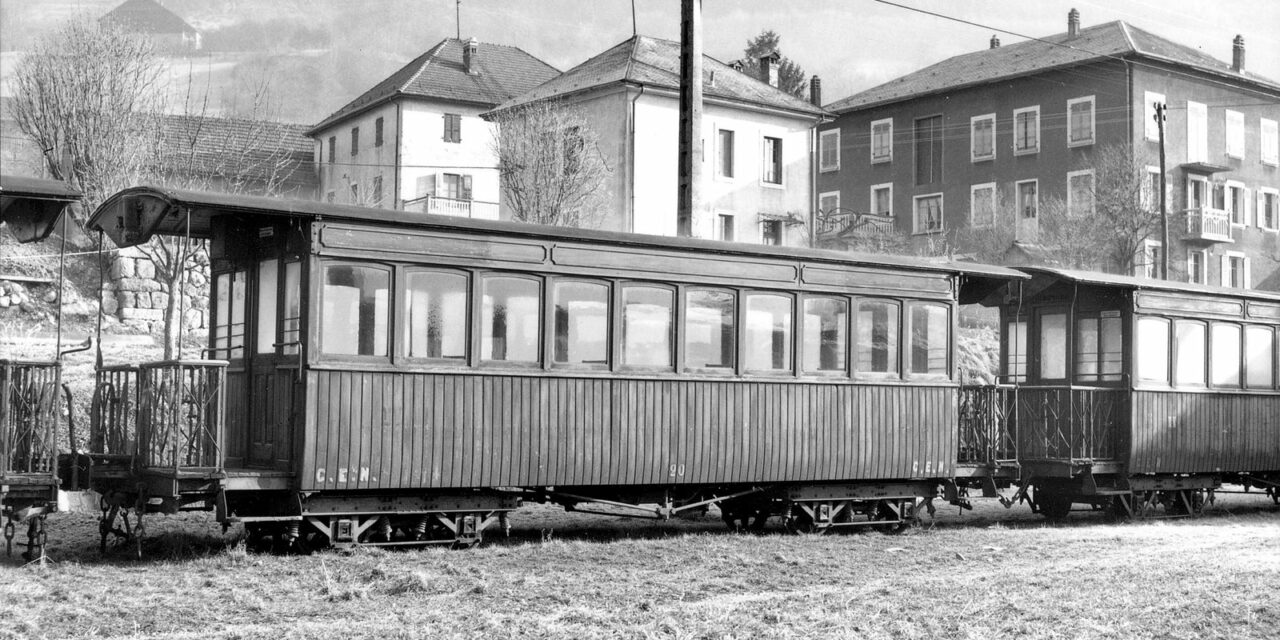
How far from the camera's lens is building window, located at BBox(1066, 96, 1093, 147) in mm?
49531

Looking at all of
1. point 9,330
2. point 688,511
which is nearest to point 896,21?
point 9,330

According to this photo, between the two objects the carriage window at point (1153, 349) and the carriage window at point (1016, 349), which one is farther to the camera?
the carriage window at point (1016, 349)

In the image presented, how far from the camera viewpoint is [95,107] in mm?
28266

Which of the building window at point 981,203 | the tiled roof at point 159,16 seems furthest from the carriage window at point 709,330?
the tiled roof at point 159,16

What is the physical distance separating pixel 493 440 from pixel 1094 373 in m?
9.03

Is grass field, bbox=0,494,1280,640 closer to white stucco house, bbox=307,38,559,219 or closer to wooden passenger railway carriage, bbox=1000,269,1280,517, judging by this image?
wooden passenger railway carriage, bbox=1000,269,1280,517

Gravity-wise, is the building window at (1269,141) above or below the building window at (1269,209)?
above

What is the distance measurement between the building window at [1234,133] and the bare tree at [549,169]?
28.7 m

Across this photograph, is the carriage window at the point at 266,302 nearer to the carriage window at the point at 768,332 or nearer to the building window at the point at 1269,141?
the carriage window at the point at 768,332

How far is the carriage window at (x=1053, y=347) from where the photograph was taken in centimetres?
1861

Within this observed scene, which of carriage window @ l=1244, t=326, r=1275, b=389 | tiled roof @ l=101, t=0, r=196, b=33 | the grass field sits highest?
tiled roof @ l=101, t=0, r=196, b=33

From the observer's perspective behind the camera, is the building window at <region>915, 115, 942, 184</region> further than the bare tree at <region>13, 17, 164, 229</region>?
Yes

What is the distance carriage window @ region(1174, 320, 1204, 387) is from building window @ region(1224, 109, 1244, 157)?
37526 millimetres

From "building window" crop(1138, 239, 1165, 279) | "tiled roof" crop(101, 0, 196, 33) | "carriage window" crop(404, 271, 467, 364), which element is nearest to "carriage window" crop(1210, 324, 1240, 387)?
"carriage window" crop(404, 271, 467, 364)
